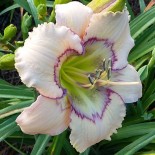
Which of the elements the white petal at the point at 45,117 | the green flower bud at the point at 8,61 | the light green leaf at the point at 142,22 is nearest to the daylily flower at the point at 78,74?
the white petal at the point at 45,117

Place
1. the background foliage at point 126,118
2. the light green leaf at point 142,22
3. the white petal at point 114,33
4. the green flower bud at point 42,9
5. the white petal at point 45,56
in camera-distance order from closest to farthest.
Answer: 1. the white petal at point 45,56
2. the white petal at point 114,33
3. the green flower bud at point 42,9
4. the background foliage at point 126,118
5. the light green leaf at point 142,22

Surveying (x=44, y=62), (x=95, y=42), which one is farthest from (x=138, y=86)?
(x=44, y=62)

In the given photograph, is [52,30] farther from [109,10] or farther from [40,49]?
[109,10]

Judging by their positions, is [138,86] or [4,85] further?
[4,85]

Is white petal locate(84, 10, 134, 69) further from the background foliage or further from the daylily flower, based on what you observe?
the background foliage

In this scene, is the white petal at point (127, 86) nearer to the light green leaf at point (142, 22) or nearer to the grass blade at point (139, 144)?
the grass blade at point (139, 144)

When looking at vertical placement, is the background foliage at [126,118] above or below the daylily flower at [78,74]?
below

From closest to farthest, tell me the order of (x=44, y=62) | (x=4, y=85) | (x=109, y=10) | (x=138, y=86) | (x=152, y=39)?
(x=44, y=62), (x=109, y=10), (x=138, y=86), (x=4, y=85), (x=152, y=39)

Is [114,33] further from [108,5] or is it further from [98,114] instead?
[98,114]

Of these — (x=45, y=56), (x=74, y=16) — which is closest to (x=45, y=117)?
(x=45, y=56)
